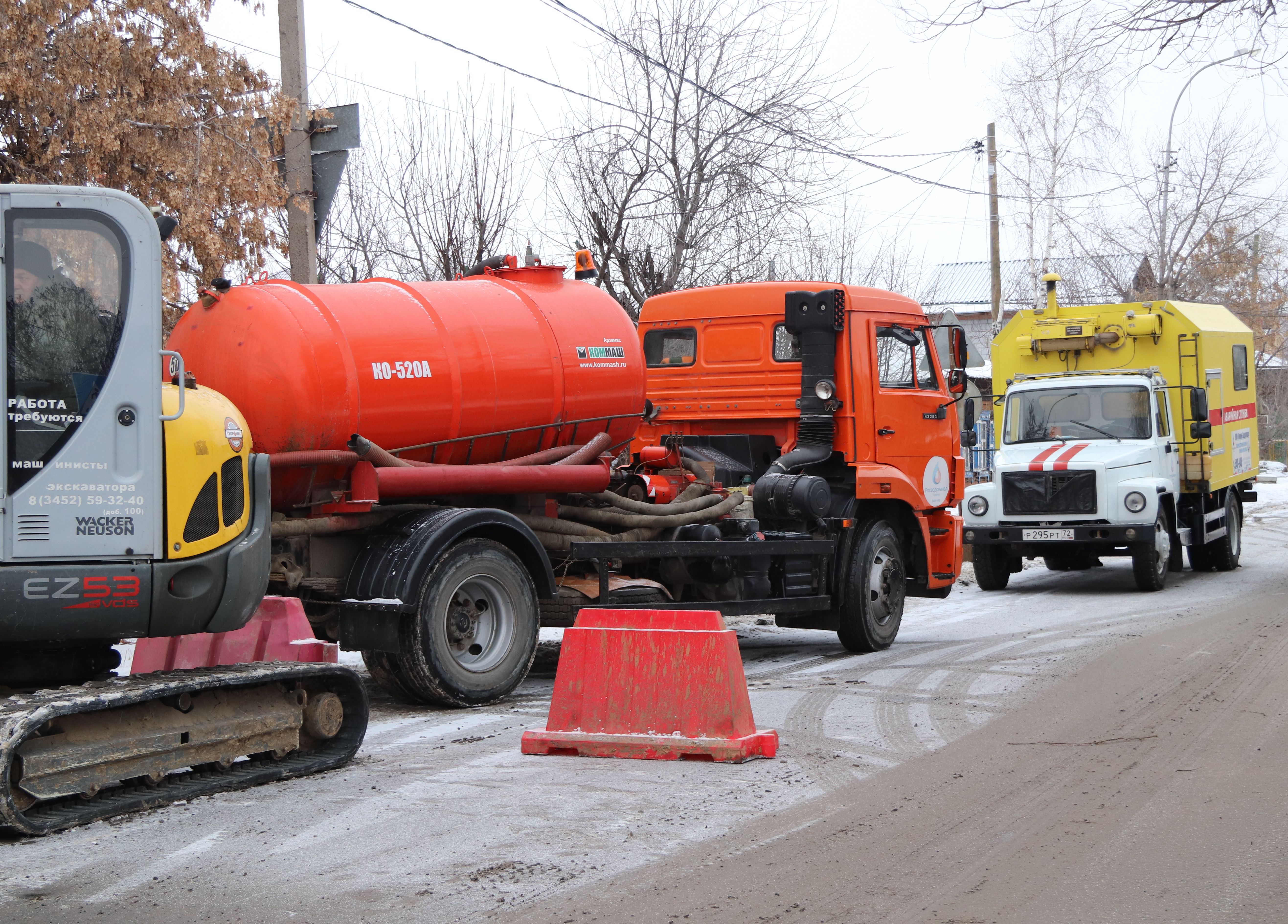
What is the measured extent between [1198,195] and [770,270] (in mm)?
21120

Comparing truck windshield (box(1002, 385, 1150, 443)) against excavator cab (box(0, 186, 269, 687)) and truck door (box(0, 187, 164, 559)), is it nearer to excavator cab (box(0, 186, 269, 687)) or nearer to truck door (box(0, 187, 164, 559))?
excavator cab (box(0, 186, 269, 687))

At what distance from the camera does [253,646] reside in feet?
23.6

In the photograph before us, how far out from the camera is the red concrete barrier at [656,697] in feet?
22.5

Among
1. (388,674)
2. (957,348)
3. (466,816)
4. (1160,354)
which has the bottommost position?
(466,816)

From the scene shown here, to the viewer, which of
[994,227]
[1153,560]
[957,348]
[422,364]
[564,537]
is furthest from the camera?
[994,227]

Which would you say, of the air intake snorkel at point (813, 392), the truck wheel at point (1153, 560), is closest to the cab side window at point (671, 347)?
the air intake snorkel at point (813, 392)

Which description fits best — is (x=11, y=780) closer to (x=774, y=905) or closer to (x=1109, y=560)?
(x=774, y=905)

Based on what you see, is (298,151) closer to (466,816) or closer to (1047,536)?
(466,816)

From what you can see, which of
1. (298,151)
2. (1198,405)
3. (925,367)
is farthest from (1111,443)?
(298,151)

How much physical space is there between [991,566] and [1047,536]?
1010 mm

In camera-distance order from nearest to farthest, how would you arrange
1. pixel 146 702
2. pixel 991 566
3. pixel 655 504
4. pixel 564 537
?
1. pixel 146 702
2. pixel 564 537
3. pixel 655 504
4. pixel 991 566

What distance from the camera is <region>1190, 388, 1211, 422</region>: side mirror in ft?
56.4

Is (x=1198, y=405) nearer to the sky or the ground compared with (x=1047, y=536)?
nearer to the sky

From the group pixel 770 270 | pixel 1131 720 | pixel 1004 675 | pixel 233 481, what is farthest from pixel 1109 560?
pixel 233 481
